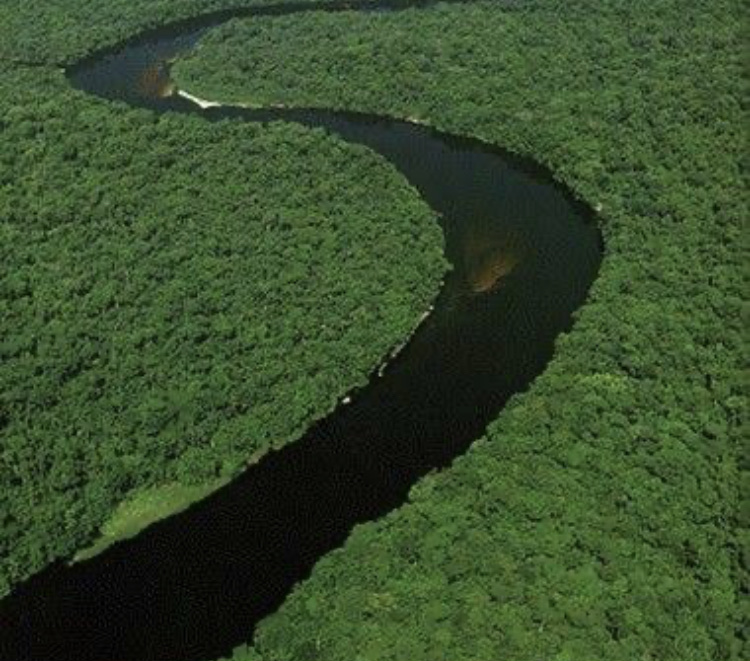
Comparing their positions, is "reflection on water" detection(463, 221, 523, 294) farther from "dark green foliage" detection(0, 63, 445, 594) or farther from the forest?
the forest

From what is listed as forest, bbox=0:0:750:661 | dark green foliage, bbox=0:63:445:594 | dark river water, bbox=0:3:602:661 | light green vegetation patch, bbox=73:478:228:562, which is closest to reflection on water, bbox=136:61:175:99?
forest, bbox=0:0:750:661

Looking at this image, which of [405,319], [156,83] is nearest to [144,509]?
[405,319]

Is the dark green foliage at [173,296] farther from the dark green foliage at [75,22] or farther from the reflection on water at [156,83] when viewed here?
the dark green foliage at [75,22]

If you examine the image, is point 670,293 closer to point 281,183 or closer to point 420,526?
point 420,526

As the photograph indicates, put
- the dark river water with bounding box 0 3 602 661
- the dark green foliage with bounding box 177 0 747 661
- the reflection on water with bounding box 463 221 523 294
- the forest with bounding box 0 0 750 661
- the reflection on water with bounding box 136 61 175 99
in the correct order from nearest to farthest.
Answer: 1. the dark green foliage with bounding box 177 0 747 661
2. the forest with bounding box 0 0 750 661
3. the dark river water with bounding box 0 3 602 661
4. the reflection on water with bounding box 463 221 523 294
5. the reflection on water with bounding box 136 61 175 99

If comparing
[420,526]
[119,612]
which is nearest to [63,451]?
[119,612]

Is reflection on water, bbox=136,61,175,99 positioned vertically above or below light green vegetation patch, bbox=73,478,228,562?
above
